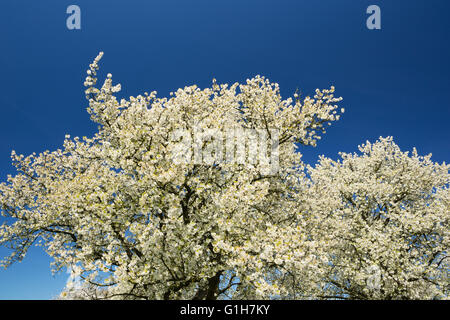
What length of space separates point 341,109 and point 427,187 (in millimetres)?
17912

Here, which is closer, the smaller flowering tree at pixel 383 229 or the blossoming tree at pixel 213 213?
the blossoming tree at pixel 213 213

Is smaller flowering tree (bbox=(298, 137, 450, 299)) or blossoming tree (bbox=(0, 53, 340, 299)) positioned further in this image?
smaller flowering tree (bbox=(298, 137, 450, 299))

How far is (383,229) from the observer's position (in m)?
19.8

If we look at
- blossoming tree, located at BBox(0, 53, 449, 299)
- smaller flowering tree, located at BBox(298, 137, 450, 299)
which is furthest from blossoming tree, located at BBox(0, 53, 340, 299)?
smaller flowering tree, located at BBox(298, 137, 450, 299)

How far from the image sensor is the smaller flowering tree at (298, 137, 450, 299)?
57.1ft

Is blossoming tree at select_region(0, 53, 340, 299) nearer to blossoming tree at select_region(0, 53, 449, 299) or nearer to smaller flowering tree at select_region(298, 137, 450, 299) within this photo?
blossoming tree at select_region(0, 53, 449, 299)

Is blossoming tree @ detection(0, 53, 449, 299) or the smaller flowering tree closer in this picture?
blossoming tree @ detection(0, 53, 449, 299)

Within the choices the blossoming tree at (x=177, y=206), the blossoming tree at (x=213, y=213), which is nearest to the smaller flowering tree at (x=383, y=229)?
the blossoming tree at (x=213, y=213)

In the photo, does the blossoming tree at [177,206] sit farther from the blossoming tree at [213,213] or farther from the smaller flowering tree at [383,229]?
the smaller flowering tree at [383,229]

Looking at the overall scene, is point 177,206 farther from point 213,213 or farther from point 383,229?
point 383,229

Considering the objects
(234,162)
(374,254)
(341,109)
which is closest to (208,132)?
(234,162)

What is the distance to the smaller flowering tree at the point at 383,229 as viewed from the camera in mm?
17406

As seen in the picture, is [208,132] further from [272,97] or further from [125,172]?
[272,97]

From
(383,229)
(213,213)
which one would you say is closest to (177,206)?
(213,213)
